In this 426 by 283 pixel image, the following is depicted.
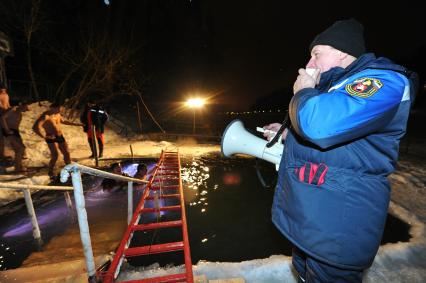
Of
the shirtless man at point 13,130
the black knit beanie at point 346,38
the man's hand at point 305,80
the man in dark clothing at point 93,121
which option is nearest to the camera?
the man's hand at point 305,80

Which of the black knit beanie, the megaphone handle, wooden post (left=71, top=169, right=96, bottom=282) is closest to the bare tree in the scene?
wooden post (left=71, top=169, right=96, bottom=282)

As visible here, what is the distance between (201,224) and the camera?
16.7 feet

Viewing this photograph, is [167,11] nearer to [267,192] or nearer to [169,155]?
[169,155]

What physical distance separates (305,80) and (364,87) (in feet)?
1.10

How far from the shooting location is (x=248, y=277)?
9.89 feet

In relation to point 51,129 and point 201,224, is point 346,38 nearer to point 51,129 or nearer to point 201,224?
point 201,224

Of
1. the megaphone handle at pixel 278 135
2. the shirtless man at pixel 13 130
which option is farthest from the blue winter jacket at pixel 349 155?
the shirtless man at pixel 13 130

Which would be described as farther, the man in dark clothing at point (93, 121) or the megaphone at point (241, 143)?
the man in dark clothing at point (93, 121)

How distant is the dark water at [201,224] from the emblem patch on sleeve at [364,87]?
2.67 meters

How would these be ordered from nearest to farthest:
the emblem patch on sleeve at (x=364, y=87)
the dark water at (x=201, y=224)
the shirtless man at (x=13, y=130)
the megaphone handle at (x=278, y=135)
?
the emblem patch on sleeve at (x=364, y=87), the megaphone handle at (x=278, y=135), the dark water at (x=201, y=224), the shirtless man at (x=13, y=130)

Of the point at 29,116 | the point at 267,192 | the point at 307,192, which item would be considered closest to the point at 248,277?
the point at 307,192

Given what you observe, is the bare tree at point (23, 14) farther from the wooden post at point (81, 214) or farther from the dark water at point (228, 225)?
the wooden post at point (81, 214)

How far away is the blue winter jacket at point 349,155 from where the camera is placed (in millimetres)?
1225

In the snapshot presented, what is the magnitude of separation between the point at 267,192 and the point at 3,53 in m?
13.1
